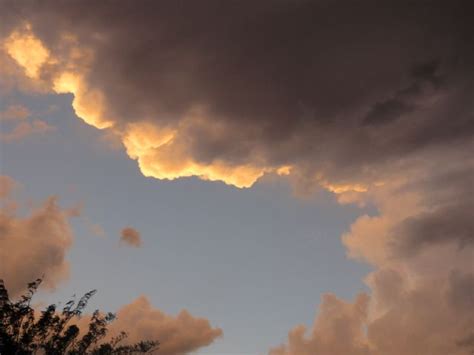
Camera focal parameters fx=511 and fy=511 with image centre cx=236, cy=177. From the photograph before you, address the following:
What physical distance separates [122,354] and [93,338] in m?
11.3

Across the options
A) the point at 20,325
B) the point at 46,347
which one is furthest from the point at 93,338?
the point at 20,325

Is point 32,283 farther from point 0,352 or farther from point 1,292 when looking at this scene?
point 0,352

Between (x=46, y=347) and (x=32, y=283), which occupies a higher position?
(x=32, y=283)

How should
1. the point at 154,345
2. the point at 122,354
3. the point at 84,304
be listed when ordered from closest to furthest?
the point at 84,304 → the point at 122,354 → the point at 154,345

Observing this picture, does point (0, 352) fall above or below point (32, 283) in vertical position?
below

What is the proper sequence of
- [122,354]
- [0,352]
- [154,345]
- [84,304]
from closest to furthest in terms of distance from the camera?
[0,352]
[84,304]
[122,354]
[154,345]

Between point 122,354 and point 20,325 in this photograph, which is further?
point 122,354

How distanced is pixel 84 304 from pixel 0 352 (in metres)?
13.2

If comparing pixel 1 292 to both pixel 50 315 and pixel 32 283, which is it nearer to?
pixel 32 283

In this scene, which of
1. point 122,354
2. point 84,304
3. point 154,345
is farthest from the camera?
point 154,345

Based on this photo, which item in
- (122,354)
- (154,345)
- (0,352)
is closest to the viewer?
(0,352)

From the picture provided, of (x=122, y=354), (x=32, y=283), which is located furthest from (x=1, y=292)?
(x=122, y=354)

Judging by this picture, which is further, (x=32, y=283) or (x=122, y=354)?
(x=122, y=354)

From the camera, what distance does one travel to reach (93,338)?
8944cm
